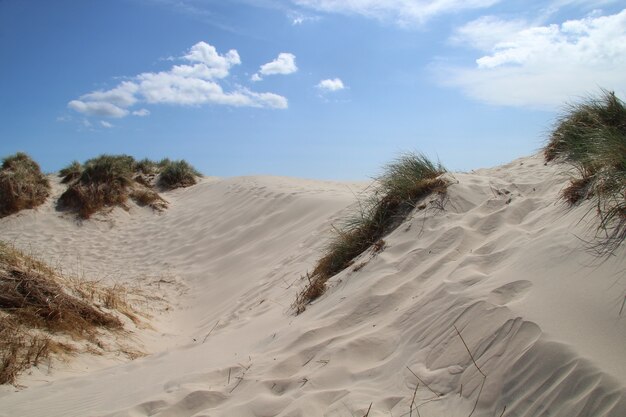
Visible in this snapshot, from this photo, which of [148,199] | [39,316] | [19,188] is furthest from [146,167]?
[39,316]

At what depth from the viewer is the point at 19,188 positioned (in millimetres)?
11664

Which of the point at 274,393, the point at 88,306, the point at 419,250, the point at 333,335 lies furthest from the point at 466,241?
the point at 88,306

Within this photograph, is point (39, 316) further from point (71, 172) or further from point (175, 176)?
point (175, 176)

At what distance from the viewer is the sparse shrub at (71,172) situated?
13.9 m

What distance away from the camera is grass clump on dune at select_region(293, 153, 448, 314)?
4889mm

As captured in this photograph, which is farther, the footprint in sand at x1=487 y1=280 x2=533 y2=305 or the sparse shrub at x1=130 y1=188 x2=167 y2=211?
the sparse shrub at x1=130 y1=188 x2=167 y2=211

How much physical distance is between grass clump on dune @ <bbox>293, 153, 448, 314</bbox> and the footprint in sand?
6.09 ft

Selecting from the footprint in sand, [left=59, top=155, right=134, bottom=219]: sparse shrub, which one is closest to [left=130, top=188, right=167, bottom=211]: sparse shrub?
[left=59, top=155, right=134, bottom=219]: sparse shrub

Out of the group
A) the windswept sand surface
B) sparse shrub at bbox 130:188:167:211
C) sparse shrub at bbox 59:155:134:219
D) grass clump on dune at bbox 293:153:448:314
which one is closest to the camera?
the windswept sand surface

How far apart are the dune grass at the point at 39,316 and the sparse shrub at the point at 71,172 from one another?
30.9 ft

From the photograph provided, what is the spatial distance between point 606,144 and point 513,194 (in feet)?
4.04

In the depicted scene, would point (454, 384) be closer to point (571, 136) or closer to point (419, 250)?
point (419, 250)

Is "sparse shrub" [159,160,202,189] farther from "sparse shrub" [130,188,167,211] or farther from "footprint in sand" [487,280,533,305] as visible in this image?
"footprint in sand" [487,280,533,305]

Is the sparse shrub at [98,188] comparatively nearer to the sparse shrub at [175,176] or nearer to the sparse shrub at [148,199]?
the sparse shrub at [148,199]
